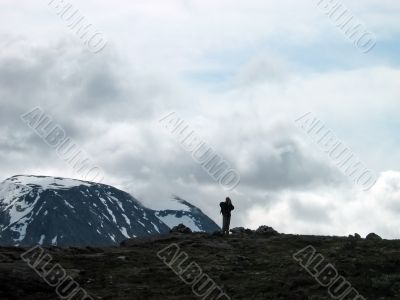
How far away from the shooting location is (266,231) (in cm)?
4338

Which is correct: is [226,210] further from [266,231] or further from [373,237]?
[373,237]

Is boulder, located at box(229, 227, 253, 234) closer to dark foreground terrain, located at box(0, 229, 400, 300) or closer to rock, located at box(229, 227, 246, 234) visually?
rock, located at box(229, 227, 246, 234)

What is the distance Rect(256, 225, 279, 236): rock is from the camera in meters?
42.7

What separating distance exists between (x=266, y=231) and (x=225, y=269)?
12.6m

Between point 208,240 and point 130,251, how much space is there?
5.44 metres

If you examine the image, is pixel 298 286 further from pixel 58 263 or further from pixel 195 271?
pixel 58 263

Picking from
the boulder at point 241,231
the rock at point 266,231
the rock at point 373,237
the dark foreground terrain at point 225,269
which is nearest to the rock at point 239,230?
the boulder at point 241,231

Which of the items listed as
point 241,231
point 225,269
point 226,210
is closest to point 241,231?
point 241,231

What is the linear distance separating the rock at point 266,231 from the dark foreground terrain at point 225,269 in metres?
3.37

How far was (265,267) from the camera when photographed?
31.5m

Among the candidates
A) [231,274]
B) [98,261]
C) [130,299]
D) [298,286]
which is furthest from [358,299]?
[98,261]

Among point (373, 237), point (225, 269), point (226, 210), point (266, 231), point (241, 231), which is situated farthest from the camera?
point (241, 231)

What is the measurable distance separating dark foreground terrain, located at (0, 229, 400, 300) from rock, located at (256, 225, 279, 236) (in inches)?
133

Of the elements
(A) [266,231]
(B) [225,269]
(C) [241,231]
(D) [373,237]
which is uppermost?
(D) [373,237]
